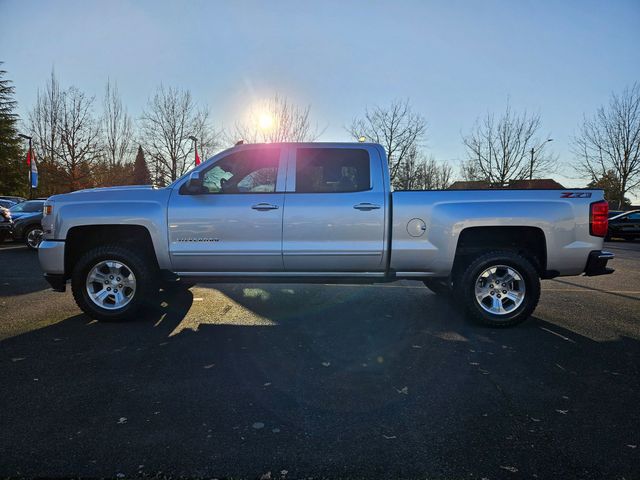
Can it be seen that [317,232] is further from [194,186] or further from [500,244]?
[500,244]

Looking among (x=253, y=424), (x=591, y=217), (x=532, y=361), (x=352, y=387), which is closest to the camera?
(x=253, y=424)

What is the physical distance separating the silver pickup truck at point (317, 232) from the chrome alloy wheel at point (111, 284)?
0.01 metres

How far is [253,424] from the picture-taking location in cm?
252

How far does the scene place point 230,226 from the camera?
4594 millimetres

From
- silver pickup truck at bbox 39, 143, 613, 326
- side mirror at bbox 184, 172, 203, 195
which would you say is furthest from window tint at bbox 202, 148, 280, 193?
side mirror at bbox 184, 172, 203, 195

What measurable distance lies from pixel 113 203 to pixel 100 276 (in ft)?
2.91

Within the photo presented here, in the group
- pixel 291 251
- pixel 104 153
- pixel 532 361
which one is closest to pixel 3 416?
pixel 291 251

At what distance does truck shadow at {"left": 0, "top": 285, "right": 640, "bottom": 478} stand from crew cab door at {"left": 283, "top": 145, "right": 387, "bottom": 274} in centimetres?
75

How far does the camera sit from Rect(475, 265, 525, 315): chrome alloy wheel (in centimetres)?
463

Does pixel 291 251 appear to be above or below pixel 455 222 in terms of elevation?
below

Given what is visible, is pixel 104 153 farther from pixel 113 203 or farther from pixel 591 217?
pixel 591 217

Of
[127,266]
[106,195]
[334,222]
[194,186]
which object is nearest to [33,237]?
[106,195]

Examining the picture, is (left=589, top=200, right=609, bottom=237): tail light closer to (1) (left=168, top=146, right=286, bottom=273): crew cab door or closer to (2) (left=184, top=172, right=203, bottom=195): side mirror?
(1) (left=168, top=146, right=286, bottom=273): crew cab door

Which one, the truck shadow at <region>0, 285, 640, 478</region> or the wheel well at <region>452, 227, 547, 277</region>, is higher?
the wheel well at <region>452, 227, 547, 277</region>
